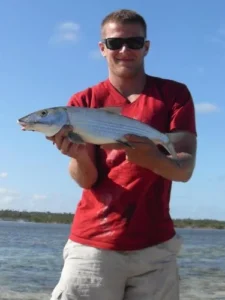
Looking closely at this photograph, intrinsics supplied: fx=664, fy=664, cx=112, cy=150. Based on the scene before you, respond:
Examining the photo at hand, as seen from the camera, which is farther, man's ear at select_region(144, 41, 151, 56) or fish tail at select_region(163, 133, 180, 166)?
man's ear at select_region(144, 41, 151, 56)

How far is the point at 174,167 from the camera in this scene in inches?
181

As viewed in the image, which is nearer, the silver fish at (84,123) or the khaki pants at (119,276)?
→ the silver fish at (84,123)

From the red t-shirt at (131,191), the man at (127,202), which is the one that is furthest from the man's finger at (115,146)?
the red t-shirt at (131,191)

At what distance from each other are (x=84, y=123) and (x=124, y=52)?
0.87 metres

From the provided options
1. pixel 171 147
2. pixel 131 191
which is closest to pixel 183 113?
pixel 171 147

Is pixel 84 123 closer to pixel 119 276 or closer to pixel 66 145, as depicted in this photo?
pixel 66 145

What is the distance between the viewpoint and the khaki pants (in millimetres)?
4789

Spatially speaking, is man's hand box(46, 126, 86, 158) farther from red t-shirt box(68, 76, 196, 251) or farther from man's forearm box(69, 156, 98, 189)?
red t-shirt box(68, 76, 196, 251)

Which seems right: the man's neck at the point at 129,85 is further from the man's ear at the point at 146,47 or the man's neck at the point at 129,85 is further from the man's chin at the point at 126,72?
the man's ear at the point at 146,47

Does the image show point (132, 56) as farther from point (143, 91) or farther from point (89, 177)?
point (89, 177)

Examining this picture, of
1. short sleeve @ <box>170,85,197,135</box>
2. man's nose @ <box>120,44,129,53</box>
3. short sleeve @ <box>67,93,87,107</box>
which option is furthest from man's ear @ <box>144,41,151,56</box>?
short sleeve @ <box>67,93,87,107</box>

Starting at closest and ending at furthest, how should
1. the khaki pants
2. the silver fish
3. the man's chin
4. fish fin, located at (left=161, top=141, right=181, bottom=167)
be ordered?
the silver fish → fish fin, located at (left=161, top=141, right=181, bottom=167) → the khaki pants → the man's chin

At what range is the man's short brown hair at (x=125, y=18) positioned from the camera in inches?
198

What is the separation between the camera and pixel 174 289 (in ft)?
16.1
